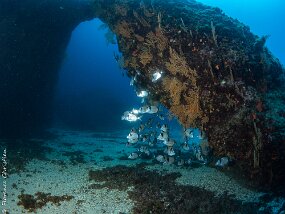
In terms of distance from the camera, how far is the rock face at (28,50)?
15.4 m

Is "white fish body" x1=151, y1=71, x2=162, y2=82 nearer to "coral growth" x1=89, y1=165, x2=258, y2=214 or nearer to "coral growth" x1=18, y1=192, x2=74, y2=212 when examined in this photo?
"coral growth" x1=89, y1=165, x2=258, y2=214

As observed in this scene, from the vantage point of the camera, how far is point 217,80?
8.62m

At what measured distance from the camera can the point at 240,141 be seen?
826cm

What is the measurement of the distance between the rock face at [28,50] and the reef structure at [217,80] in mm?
7680

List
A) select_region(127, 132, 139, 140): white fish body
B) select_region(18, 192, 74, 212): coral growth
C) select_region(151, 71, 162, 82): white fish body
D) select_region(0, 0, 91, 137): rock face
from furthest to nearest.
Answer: select_region(0, 0, 91, 137): rock face → select_region(127, 132, 139, 140): white fish body → select_region(151, 71, 162, 82): white fish body → select_region(18, 192, 74, 212): coral growth

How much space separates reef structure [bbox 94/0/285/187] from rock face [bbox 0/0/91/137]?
7.68 m

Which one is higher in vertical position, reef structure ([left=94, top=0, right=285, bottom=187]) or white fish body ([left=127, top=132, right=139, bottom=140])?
reef structure ([left=94, top=0, right=285, bottom=187])

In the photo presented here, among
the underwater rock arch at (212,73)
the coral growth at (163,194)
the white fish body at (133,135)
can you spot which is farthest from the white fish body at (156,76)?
the coral growth at (163,194)

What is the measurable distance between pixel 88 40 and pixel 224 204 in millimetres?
101780

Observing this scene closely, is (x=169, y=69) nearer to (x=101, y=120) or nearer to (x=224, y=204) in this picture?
(x=224, y=204)

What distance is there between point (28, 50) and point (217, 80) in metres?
13.0

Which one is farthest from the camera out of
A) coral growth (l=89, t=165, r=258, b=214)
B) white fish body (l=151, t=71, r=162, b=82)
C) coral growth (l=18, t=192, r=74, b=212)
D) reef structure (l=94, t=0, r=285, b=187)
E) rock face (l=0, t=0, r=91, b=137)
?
rock face (l=0, t=0, r=91, b=137)

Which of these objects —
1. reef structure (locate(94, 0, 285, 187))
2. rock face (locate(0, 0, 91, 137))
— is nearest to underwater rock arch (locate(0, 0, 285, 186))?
reef structure (locate(94, 0, 285, 187))

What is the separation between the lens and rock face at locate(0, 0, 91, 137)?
15.4m
